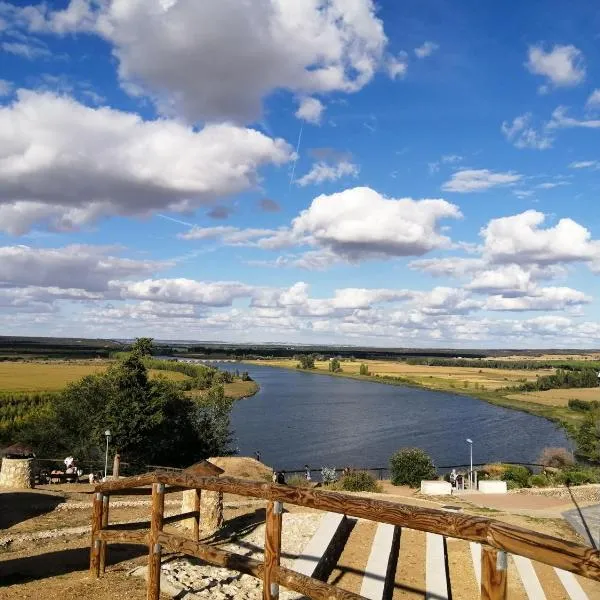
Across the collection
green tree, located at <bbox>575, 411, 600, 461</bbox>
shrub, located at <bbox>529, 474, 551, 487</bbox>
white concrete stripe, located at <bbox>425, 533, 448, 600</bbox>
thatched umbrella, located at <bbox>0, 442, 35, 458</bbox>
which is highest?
white concrete stripe, located at <bbox>425, 533, 448, 600</bbox>

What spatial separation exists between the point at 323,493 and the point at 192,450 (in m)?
33.6

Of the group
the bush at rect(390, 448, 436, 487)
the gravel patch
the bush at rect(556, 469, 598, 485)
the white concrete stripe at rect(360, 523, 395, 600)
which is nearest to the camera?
the gravel patch

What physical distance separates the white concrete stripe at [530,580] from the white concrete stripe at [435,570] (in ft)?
3.49

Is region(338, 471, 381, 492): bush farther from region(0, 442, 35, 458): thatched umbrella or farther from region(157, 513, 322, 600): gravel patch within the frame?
region(157, 513, 322, 600): gravel patch

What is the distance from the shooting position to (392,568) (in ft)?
29.0

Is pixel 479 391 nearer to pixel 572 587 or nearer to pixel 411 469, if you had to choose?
pixel 411 469

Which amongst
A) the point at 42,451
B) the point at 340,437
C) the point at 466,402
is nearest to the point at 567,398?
→ the point at 466,402

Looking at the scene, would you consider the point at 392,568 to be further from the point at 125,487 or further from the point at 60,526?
the point at 60,526

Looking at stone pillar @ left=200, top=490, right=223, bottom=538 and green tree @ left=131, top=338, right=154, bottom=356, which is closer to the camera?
stone pillar @ left=200, top=490, right=223, bottom=538

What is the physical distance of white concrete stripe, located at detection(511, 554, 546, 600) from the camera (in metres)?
8.38

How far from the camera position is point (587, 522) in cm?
1514

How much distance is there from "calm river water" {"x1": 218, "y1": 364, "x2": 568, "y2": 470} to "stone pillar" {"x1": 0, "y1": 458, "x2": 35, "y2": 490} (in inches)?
1147

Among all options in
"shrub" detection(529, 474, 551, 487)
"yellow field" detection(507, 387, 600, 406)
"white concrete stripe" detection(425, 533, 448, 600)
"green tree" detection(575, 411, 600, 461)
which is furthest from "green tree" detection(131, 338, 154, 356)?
"yellow field" detection(507, 387, 600, 406)

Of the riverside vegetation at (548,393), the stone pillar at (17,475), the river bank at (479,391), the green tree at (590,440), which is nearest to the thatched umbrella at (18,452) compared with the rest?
the stone pillar at (17,475)
